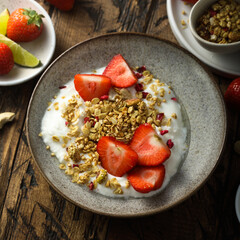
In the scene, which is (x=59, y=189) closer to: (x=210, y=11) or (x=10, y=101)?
(x=10, y=101)

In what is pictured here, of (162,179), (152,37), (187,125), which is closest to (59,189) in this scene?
(162,179)

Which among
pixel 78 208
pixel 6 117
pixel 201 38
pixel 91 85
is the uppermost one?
pixel 201 38

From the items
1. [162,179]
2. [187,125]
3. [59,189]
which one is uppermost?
[187,125]

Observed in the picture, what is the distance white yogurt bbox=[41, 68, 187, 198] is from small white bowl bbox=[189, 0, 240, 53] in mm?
266

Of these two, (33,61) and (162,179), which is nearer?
(162,179)

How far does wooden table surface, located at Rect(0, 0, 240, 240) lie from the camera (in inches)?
58.8

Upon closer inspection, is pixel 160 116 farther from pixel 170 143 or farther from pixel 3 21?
pixel 3 21

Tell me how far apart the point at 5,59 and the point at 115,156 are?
0.75m

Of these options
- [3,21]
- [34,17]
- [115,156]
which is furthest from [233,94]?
[3,21]

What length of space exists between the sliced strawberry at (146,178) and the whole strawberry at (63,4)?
95 centimetres

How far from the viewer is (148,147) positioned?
4.33 ft

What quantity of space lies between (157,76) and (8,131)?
0.82 meters

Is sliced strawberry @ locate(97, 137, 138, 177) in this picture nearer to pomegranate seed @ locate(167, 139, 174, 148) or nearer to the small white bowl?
pomegranate seed @ locate(167, 139, 174, 148)

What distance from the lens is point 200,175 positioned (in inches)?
53.4
